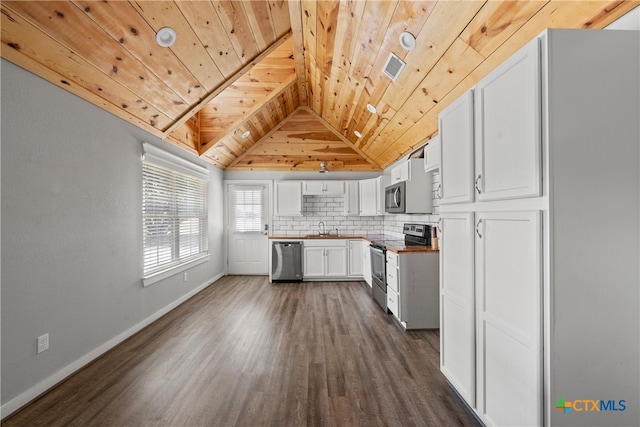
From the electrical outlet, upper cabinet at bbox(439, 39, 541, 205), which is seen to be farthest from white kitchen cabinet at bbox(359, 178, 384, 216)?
the electrical outlet

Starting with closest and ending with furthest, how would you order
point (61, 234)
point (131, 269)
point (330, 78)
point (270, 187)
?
point (61, 234) < point (131, 269) < point (330, 78) < point (270, 187)

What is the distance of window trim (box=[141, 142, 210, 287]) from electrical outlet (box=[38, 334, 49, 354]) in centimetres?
124

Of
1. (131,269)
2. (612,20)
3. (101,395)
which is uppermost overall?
(612,20)

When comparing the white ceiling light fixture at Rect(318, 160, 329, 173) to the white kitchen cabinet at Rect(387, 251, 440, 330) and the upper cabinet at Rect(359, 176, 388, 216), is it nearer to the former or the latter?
the upper cabinet at Rect(359, 176, 388, 216)

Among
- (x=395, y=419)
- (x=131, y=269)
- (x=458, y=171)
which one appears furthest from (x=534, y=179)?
(x=131, y=269)

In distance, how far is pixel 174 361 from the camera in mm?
2621

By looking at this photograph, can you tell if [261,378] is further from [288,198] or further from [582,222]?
[288,198]

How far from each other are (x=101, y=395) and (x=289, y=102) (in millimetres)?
4659

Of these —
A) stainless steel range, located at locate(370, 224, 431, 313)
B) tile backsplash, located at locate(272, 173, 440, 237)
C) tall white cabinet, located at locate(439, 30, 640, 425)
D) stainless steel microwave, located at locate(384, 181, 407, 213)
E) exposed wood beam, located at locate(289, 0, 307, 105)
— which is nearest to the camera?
tall white cabinet, located at locate(439, 30, 640, 425)

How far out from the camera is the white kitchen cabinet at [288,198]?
608cm

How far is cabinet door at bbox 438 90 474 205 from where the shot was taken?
1799 mm

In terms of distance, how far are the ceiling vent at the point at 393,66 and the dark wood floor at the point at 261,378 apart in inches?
104

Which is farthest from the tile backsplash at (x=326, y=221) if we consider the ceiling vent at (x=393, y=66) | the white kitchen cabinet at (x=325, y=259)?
the ceiling vent at (x=393, y=66)

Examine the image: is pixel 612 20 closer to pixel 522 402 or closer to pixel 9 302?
pixel 522 402
